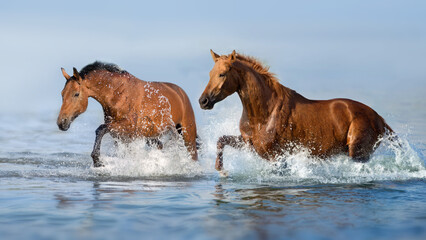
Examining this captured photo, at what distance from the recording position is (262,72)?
28.0ft

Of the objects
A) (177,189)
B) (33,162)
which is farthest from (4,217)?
(33,162)

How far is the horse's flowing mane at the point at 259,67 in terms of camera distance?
28.0ft

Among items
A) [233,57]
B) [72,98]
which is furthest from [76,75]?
[233,57]

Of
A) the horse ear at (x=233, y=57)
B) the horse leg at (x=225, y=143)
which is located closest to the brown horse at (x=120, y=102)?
the horse leg at (x=225, y=143)

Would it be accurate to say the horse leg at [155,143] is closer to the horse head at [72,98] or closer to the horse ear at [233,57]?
the horse head at [72,98]

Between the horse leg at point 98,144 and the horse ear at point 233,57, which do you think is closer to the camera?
the horse ear at point 233,57

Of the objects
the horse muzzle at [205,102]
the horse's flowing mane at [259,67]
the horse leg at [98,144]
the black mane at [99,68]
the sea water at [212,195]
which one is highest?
the black mane at [99,68]

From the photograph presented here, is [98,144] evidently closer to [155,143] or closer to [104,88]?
[104,88]

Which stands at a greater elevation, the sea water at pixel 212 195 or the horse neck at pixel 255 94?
the horse neck at pixel 255 94

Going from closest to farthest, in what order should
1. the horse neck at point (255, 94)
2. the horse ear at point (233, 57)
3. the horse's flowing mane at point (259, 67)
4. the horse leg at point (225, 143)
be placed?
the horse ear at point (233, 57)
the horse neck at point (255, 94)
the horse's flowing mane at point (259, 67)
the horse leg at point (225, 143)

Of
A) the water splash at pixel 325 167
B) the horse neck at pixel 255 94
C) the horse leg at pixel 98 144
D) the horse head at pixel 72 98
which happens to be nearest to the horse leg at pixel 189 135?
the water splash at pixel 325 167

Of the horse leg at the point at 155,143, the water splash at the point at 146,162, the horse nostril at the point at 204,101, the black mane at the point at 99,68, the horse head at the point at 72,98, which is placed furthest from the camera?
the horse leg at the point at 155,143

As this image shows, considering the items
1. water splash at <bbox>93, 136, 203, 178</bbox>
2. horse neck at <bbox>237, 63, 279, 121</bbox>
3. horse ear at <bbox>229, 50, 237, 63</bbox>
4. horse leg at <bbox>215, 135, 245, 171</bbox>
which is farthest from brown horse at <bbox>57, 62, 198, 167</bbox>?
horse ear at <bbox>229, 50, 237, 63</bbox>

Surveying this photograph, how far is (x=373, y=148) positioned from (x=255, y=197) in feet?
10.0
